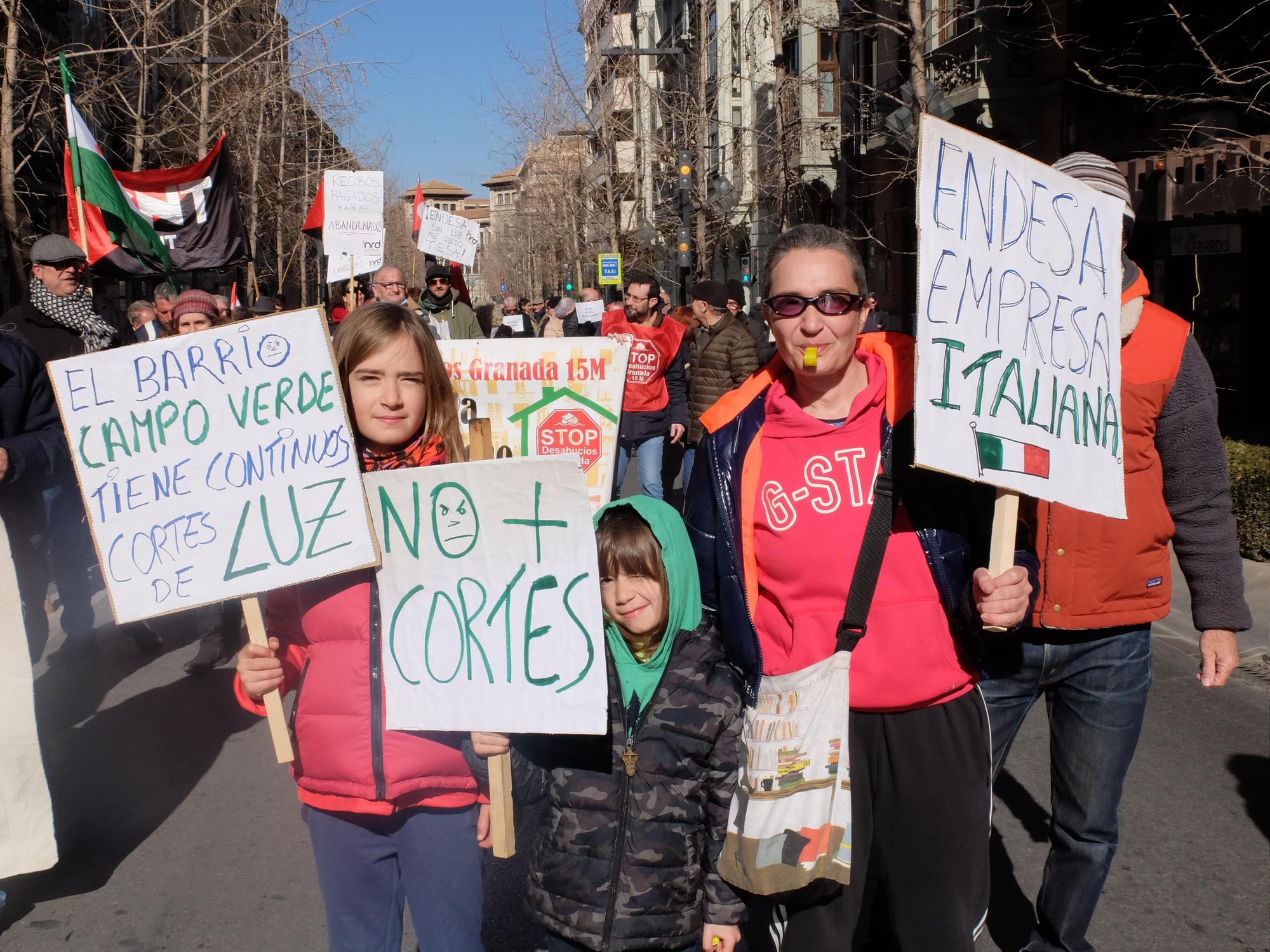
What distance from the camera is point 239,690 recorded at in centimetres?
254

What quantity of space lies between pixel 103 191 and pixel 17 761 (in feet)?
26.2

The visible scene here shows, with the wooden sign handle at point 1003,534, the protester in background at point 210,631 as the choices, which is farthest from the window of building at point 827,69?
the wooden sign handle at point 1003,534

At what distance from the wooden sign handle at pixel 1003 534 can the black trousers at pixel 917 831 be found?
11.6 inches

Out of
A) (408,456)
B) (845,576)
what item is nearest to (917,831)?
(845,576)

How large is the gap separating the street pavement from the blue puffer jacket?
1598 millimetres

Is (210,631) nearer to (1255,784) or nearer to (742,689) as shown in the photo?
(742,689)

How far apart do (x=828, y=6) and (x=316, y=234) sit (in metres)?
14.9

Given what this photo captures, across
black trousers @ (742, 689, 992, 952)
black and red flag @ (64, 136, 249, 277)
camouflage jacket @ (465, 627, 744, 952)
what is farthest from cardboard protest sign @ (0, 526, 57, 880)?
black and red flag @ (64, 136, 249, 277)

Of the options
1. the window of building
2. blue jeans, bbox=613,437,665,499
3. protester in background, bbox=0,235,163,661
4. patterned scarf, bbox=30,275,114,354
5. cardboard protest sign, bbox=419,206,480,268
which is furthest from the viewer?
the window of building

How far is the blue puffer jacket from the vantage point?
2.36 meters

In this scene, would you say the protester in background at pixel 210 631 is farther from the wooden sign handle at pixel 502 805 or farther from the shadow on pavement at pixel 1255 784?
the shadow on pavement at pixel 1255 784

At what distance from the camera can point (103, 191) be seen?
32.4ft

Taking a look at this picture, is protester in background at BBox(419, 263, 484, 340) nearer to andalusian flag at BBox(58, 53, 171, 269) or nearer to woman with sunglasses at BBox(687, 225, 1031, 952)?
andalusian flag at BBox(58, 53, 171, 269)

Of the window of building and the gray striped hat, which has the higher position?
the window of building
